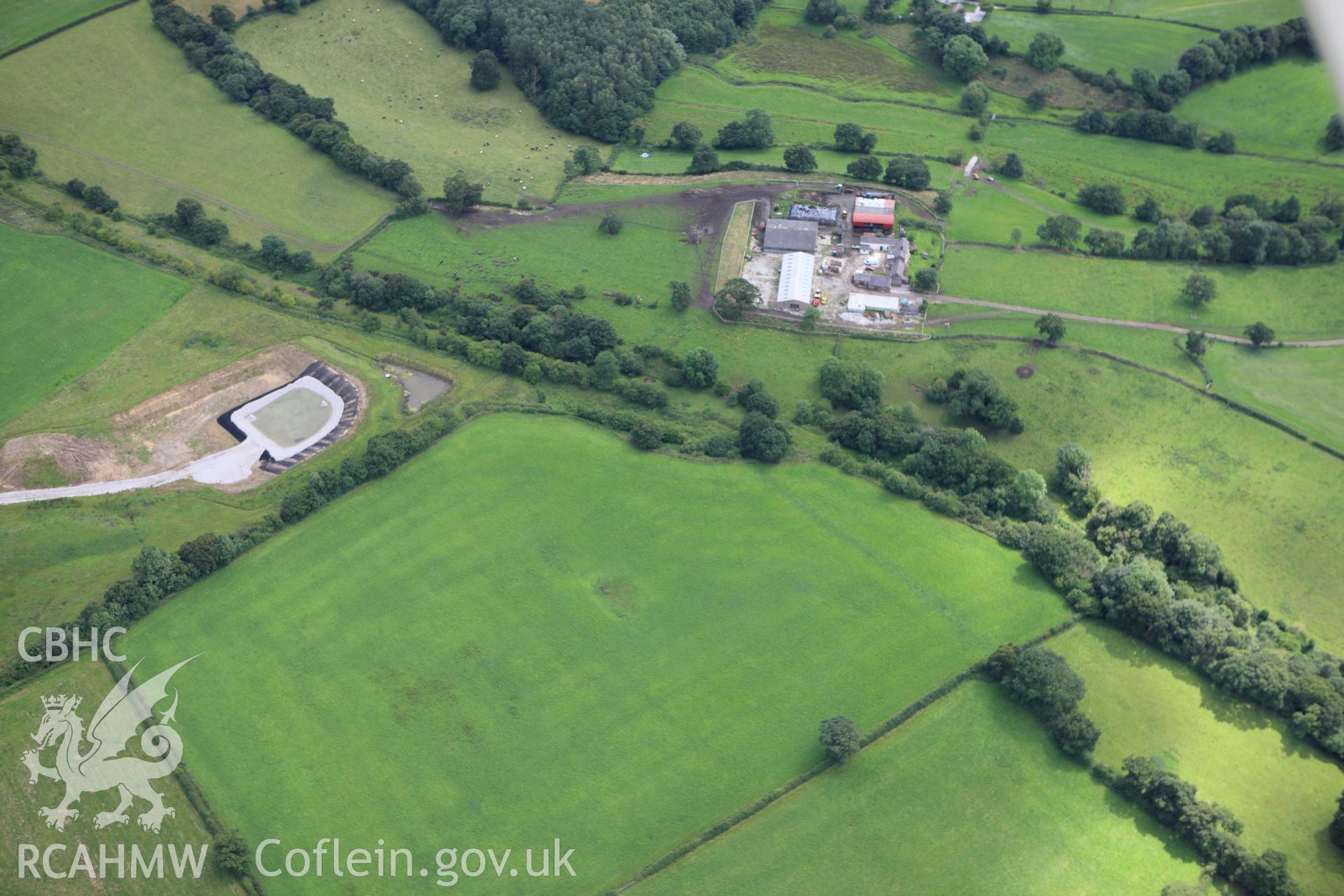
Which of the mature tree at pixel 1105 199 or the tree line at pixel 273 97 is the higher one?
the mature tree at pixel 1105 199

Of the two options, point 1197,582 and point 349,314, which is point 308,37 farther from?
point 1197,582

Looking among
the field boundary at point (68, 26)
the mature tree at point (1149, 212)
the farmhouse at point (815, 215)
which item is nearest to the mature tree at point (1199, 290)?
the mature tree at point (1149, 212)

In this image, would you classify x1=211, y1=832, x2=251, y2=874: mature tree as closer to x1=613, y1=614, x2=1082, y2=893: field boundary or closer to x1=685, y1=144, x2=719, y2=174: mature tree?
x1=613, y1=614, x2=1082, y2=893: field boundary

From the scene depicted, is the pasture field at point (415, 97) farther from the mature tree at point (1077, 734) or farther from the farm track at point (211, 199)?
the mature tree at point (1077, 734)

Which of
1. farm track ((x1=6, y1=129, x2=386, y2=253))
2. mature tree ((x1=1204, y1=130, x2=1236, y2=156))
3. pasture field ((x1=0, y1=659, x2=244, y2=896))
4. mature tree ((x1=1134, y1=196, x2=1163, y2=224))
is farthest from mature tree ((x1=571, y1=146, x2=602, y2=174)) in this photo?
pasture field ((x1=0, y1=659, x2=244, y2=896))

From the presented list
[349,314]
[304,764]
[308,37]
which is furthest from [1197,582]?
[308,37]

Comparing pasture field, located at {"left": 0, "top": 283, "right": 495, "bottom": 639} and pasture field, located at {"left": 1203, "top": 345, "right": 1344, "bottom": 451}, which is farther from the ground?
pasture field, located at {"left": 1203, "top": 345, "right": 1344, "bottom": 451}
